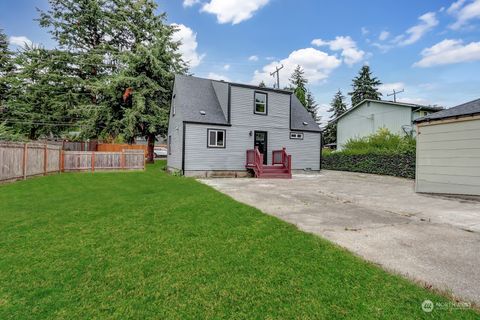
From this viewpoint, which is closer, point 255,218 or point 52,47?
point 255,218

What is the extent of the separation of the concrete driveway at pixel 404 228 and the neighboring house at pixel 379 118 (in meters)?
15.7

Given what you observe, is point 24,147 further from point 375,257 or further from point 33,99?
point 33,99

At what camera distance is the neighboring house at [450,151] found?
24.7 ft

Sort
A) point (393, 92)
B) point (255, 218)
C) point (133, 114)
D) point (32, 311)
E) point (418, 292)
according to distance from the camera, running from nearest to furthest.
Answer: point (32, 311), point (418, 292), point (255, 218), point (133, 114), point (393, 92)

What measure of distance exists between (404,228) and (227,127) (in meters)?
10.4

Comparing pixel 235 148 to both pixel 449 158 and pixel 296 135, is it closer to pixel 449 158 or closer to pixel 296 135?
pixel 296 135

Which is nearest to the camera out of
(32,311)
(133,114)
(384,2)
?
(32,311)

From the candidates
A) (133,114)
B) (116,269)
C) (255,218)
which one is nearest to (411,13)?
(255,218)

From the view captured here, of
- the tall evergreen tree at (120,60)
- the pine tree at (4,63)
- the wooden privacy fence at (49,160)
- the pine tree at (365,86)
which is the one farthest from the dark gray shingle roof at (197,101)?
the pine tree at (365,86)

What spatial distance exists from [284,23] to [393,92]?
22079 millimetres

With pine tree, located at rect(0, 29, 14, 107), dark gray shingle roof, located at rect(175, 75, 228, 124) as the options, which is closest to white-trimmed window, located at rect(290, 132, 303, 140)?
dark gray shingle roof, located at rect(175, 75, 228, 124)

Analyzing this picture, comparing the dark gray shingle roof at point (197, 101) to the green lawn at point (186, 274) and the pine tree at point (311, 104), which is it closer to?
the green lawn at point (186, 274)

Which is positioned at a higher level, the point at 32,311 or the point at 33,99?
the point at 33,99

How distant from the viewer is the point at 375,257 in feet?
10.4
